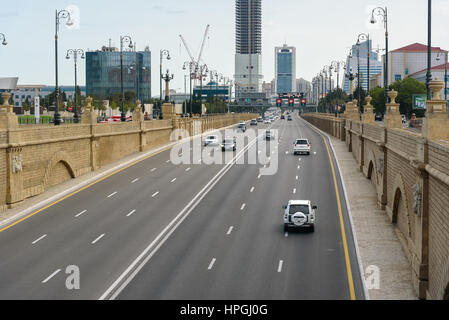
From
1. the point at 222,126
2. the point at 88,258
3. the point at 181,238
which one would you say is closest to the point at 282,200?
the point at 181,238

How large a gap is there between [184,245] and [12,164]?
14.4 m

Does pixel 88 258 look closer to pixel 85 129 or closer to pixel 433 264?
pixel 433 264

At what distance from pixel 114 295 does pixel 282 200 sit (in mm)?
21132

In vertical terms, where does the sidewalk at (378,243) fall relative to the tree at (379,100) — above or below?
below

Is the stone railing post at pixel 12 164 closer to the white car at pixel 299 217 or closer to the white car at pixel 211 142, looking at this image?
the white car at pixel 299 217

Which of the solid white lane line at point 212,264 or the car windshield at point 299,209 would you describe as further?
the car windshield at point 299,209

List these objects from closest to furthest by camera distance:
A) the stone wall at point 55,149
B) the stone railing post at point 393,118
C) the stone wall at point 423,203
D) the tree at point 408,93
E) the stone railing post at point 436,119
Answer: the stone wall at point 423,203 → the stone railing post at point 436,119 → the stone railing post at point 393,118 → the stone wall at point 55,149 → the tree at point 408,93


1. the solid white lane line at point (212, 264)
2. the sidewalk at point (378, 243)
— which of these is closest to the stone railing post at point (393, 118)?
the sidewalk at point (378, 243)

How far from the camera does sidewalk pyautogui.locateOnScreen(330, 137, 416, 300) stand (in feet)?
85.1

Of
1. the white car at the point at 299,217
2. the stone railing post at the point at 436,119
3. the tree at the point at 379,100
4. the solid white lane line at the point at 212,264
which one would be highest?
the tree at the point at 379,100

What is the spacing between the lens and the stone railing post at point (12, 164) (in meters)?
40.1

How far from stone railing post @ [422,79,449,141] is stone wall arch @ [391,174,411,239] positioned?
6421 mm

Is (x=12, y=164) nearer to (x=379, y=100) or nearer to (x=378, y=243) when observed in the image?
(x=378, y=243)

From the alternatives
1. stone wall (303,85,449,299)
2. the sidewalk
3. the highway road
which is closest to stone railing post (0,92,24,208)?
the highway road
